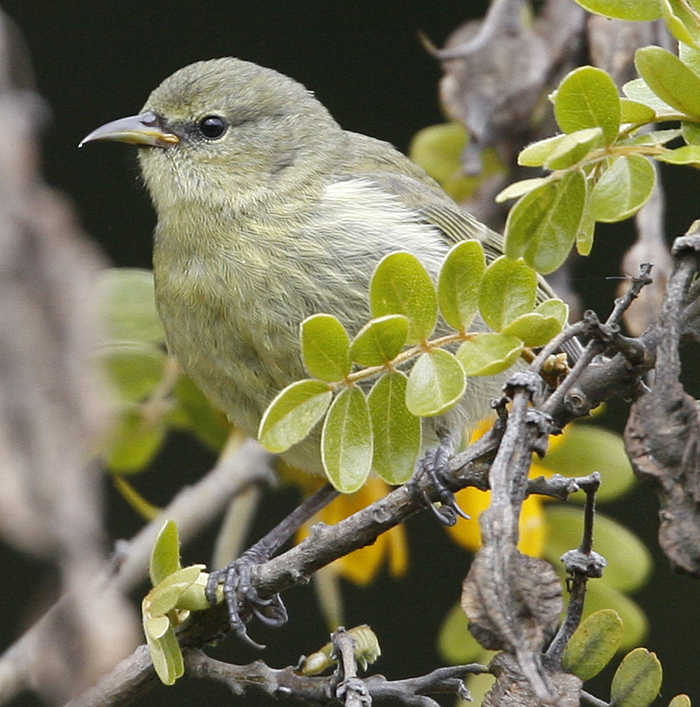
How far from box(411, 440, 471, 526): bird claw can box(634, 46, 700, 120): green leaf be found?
614mm

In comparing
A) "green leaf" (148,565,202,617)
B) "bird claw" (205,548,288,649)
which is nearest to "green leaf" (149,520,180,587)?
"green leaf" (148,565,202,617)

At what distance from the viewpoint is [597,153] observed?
1248 millimetres

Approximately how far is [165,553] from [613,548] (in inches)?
57.6

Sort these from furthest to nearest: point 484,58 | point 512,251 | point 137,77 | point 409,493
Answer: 1. point 137,77
2. point 484,58
3. point 409,493
4. point 512,251

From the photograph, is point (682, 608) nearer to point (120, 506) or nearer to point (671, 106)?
point (120, 506)

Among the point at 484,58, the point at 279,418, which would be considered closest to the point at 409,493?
the point at 279,418

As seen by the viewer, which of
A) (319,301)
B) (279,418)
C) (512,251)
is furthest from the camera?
(319,301)

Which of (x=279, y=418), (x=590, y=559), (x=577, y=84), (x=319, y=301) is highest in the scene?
(x=577, y=84)

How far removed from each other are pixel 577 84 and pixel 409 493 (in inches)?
27.3

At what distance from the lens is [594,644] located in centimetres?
137

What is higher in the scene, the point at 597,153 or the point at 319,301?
the point at 597,153

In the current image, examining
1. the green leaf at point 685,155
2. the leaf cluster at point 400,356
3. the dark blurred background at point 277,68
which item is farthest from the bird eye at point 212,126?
the dark blurred background at point 277,68

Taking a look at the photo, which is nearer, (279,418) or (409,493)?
(279,418)

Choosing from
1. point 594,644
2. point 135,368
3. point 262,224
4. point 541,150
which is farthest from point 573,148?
point 135,368
